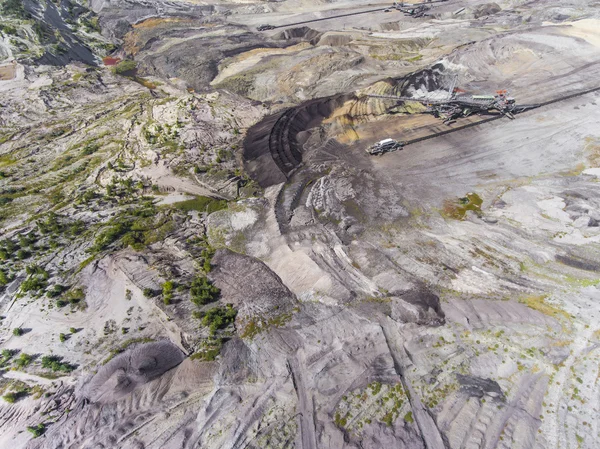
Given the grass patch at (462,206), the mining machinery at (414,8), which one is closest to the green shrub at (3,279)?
the grass patch at (462,206)

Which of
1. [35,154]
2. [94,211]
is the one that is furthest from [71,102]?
[94,211]

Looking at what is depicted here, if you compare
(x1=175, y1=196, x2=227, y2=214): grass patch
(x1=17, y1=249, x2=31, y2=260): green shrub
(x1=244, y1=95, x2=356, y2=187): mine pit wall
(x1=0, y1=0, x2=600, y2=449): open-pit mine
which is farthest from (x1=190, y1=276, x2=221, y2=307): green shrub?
(x1=17, y1=249, x2=31, y2=260): green shrub

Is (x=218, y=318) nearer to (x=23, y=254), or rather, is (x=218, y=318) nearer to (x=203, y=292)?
(x=203, y=292)

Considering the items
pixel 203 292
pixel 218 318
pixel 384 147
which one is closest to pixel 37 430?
pixel 218 318

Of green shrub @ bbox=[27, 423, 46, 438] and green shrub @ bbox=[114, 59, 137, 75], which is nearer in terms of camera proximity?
green shrub @ bbox=[27, 423, 46, 438]

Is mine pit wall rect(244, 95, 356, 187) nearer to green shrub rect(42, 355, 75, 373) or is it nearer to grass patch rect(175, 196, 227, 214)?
grass patch rect(175, 196, 227, 214)

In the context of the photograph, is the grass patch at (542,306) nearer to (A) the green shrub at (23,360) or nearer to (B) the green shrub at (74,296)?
(B) the green shrub at (74,296)
